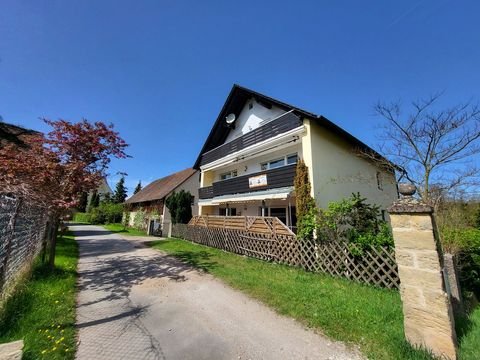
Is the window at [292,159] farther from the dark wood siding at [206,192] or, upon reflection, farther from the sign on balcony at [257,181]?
the dark wood siding at [206,192]

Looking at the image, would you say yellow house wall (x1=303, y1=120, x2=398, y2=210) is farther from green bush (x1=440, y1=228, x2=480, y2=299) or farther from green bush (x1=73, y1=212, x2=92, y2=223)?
green bush (x1=73, y1=212, x2=92, y2=223)

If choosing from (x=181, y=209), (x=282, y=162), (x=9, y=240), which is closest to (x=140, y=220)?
(x=181, y=209)

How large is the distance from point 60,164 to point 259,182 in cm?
953

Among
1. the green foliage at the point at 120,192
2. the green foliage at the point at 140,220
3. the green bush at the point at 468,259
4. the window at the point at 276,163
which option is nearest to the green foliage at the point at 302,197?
the window at the point at 276,163

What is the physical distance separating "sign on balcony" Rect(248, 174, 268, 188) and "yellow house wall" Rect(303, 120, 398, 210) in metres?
2.85

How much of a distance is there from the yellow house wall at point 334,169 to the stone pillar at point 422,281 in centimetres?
754

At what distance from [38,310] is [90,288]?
6.75ft

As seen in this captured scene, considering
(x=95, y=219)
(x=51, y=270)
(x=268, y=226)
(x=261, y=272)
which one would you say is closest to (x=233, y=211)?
(x=268, y=226)

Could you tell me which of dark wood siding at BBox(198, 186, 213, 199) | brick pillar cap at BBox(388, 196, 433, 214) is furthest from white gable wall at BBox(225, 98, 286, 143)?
brick pillar cap at BBox(388, 196, 433, 214)

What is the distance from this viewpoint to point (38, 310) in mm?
4578

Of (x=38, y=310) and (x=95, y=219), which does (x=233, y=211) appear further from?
(x=95, y=219)

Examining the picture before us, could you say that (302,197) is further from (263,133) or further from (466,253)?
(466,253)

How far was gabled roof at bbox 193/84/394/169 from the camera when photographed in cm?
1204

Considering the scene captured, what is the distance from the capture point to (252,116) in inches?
658
